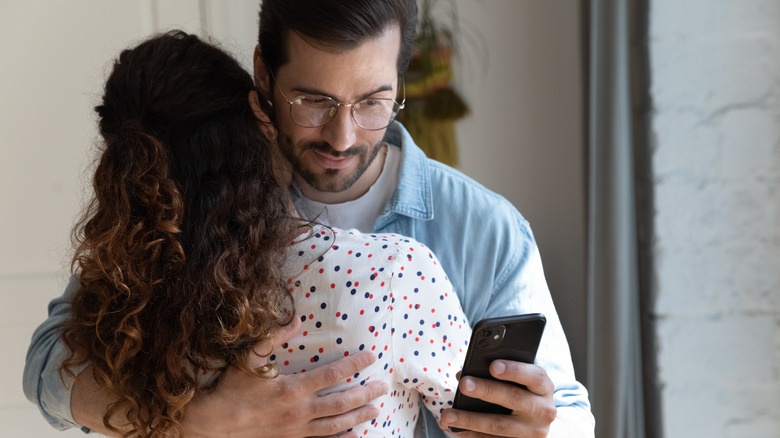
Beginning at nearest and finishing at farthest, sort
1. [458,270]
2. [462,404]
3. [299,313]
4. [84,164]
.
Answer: [299,313] < [462,404] < [458,270] < [84,164]

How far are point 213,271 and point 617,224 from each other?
116 cm

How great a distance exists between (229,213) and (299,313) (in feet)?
0.50

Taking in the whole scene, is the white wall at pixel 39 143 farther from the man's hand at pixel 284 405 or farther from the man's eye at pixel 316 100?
the man's hand at pixel 284 405

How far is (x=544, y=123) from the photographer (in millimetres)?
2326

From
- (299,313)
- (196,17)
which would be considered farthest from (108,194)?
(196,17)

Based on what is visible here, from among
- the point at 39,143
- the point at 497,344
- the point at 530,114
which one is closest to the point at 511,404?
the point at 497,344

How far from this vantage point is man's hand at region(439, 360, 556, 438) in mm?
955

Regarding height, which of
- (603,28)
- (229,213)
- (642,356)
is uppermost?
(603,28)

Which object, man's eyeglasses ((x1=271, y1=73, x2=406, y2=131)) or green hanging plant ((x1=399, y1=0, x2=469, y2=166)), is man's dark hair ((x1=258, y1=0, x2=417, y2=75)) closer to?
man's eyeglasses ((x1=271, y1=73, x2=406, y2=131))

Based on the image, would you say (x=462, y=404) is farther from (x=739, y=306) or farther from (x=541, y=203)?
(x=541, y=203)

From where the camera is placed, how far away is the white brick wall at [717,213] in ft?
5.49

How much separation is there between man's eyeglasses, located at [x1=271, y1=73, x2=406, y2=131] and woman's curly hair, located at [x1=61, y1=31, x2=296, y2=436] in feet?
0.84

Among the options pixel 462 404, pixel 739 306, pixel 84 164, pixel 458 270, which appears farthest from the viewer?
pixel 84 164

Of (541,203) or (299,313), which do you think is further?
(541,203)
